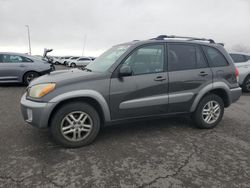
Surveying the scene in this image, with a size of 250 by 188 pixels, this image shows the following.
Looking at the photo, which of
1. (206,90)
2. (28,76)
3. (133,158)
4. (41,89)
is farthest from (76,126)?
(28,76)

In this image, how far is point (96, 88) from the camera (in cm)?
333

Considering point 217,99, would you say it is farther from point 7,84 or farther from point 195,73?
point 7,84

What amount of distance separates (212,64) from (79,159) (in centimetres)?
304

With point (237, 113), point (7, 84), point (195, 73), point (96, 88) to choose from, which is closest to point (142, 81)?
point (96, 88)

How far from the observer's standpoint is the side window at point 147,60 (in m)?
3.63

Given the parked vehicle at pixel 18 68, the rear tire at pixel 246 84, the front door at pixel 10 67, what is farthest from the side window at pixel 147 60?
the front door at pixel 10 67

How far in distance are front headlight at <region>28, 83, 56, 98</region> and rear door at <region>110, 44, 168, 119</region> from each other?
0.91 m

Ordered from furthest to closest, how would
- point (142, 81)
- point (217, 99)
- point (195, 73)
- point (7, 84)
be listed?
point (7, 84)
point (217, 99)
point (195, 73)
point (142, 81)

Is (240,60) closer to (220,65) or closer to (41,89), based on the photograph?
(220,65)

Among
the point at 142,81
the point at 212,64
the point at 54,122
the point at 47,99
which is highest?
the point at 212,64

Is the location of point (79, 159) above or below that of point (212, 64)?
below

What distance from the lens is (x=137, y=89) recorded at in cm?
356

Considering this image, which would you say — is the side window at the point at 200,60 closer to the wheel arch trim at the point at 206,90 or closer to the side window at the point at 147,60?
the wheel arch trim at the point at 206,90

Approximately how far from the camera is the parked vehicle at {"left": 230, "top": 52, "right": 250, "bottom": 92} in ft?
28.5
